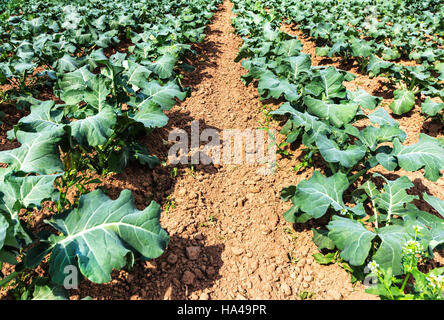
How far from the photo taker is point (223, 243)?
2.52 metres

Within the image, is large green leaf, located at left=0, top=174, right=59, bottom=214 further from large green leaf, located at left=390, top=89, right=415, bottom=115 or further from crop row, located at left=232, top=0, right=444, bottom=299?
large green leaf, located at left=390, top=89, right=415, bottom=115

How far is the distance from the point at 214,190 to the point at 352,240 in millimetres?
1522

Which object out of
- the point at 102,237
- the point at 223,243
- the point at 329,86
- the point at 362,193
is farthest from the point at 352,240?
the point at 329,86

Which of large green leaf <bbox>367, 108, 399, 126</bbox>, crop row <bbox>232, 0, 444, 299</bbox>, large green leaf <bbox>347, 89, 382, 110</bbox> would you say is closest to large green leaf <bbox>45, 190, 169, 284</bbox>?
crop row <bbox>232, 0, 444, 299</bbox>

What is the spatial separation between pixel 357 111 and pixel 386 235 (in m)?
1.66

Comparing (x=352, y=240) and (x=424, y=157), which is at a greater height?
(x=424, y=157)

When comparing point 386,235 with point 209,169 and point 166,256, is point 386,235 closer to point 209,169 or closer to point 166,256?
point 166,256

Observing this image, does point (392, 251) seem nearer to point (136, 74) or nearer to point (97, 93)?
point (97, 93)

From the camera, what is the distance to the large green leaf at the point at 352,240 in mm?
1892


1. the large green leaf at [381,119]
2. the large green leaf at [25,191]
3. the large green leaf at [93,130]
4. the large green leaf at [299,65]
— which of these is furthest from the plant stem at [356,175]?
the large green leaf at [25,191]

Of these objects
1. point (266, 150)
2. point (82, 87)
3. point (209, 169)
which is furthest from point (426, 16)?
point (82, 87)

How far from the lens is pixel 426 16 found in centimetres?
756

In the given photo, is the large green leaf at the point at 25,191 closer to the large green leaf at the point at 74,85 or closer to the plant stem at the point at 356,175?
the large green leaf at the point at 74,85

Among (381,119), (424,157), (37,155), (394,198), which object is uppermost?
(37,155)
